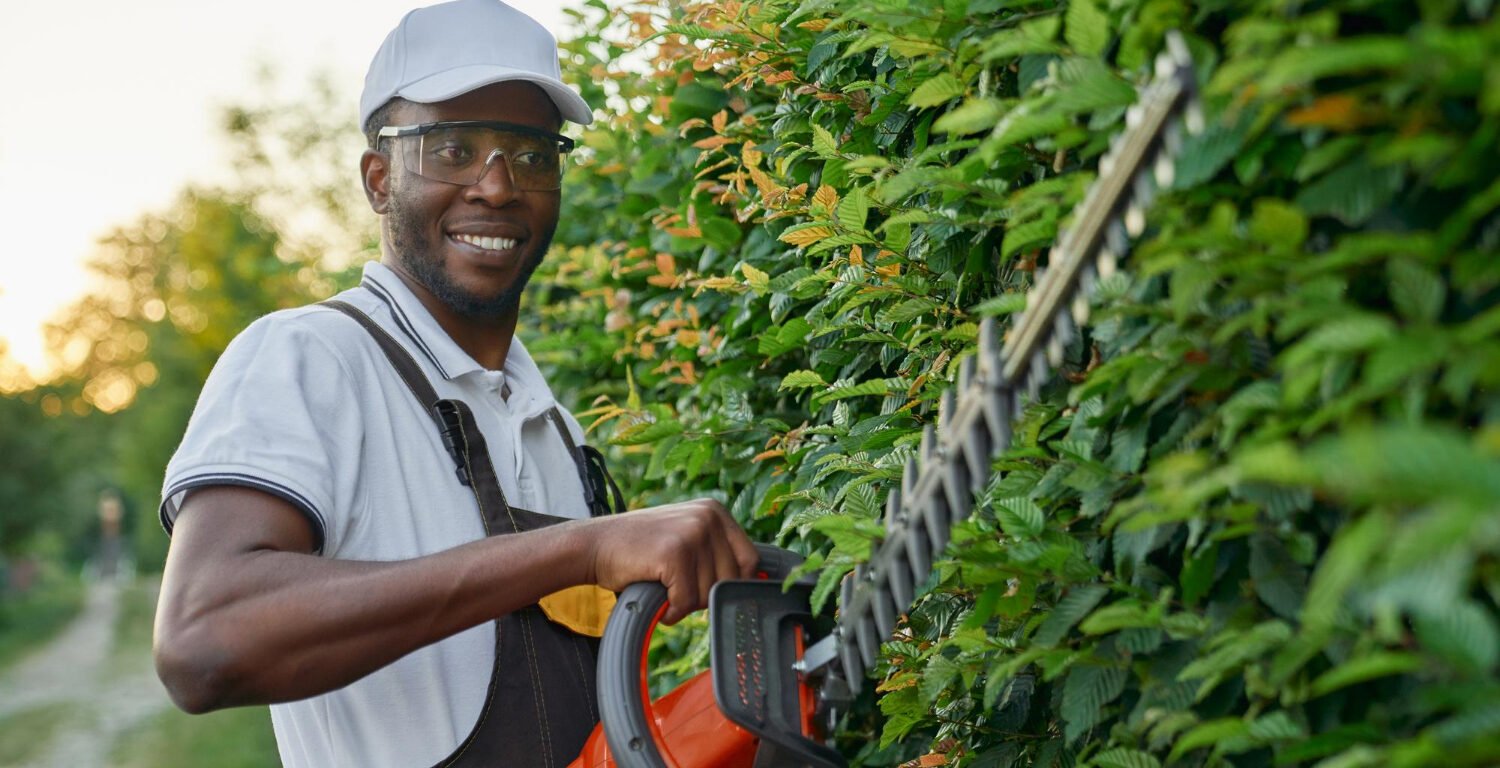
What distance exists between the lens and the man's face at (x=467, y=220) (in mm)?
2559

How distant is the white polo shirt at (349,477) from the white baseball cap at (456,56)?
0.54 m

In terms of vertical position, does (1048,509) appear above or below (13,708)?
above

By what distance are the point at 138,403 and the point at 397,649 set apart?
53.6 meters

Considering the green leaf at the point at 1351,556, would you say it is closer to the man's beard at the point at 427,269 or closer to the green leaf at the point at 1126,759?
the green leaf at the point at 1126,759

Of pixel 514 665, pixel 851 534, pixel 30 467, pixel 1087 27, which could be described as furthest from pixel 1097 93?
pixel 30 467

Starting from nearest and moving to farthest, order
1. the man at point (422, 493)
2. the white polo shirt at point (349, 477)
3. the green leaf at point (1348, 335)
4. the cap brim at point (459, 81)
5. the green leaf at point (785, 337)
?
the green leaf at point (1348, 335)
the man at point (422, 493)
the white polo shirt at point (349, 477)
the green leaf at point (785, 337)
the cap brim at point (459, 81)

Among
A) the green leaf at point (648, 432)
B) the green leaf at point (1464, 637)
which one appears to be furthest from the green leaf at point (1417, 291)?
the green leaf at point (648, 432)

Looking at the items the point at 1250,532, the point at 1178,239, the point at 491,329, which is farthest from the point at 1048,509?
the point at 491,329

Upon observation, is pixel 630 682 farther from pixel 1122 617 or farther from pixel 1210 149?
pixel 1210 149

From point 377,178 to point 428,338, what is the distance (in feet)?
1.62

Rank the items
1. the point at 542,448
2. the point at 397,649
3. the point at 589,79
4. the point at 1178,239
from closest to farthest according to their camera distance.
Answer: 1. the point at 1178,239
2. the point at 397,649
3. the point at 542,448
4. the point at 589,79

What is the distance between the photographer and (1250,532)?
51.1 inches

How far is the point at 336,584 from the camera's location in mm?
1764

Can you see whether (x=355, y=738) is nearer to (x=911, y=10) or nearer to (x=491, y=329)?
(x=491, y=329)
